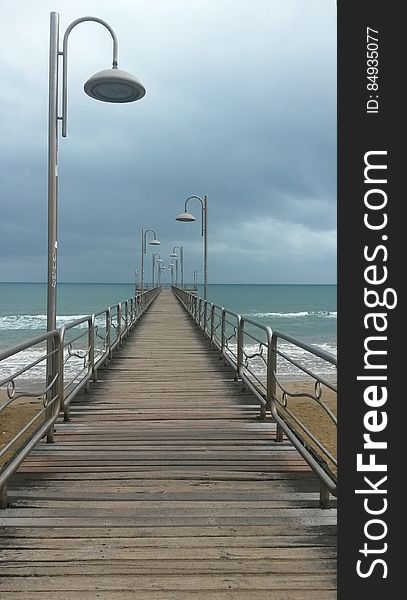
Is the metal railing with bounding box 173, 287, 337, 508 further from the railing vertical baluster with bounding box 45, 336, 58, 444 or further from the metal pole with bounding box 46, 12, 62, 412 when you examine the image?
the metal pole with bounding box 46, 12, 62, 412

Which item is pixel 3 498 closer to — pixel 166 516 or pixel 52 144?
pixel 166 516

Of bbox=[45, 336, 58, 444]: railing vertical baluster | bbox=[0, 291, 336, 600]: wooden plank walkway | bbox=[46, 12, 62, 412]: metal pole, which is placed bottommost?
bbox=[0, 291, 336, 600]: wooden plank walkway

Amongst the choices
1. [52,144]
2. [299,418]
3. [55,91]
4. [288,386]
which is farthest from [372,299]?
[288,386]

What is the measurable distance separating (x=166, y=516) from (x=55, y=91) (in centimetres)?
423

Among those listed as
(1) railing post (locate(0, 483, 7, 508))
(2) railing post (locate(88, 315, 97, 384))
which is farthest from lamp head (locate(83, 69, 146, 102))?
(1) railing post (locate(0, 483, 7, 508))

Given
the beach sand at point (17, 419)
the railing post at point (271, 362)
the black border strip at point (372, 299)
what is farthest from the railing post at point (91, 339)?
the beach sand at point (17, 419)

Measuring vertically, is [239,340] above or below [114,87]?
below

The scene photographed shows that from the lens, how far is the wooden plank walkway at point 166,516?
94.0 inches

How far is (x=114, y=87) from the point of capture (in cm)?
555

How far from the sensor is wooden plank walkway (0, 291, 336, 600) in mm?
2387

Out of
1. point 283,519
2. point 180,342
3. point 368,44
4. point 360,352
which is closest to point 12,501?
point 283,519

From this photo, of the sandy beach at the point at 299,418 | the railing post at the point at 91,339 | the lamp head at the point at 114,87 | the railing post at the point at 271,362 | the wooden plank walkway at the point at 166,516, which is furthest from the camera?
the sandy beach at the point at 299,418

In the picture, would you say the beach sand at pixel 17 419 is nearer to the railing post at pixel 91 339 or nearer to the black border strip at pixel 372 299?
the railing post at pixel 91 339

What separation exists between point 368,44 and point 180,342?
10430mm
